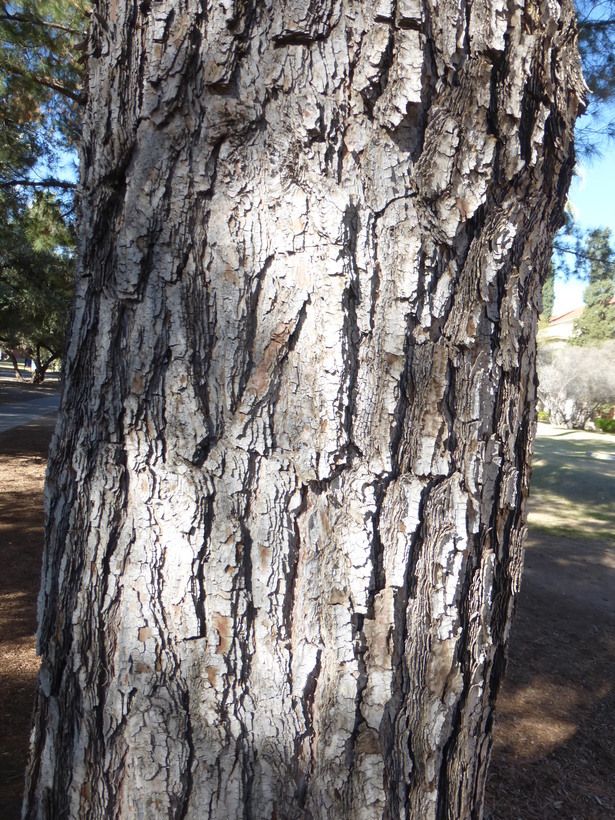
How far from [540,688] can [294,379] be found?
3.62 meters

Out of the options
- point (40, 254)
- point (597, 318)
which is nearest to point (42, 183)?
point (40, 254)

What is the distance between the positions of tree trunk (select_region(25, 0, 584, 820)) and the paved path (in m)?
14.1

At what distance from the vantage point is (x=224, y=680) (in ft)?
3.58

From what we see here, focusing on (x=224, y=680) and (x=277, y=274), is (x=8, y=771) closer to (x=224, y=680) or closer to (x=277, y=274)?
(x=224, y=680)

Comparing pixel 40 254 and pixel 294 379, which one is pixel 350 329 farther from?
pixel 40 254

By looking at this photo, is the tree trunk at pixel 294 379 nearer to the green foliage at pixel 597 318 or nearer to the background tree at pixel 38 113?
the background tree at pixel 38 113

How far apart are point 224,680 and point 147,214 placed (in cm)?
84

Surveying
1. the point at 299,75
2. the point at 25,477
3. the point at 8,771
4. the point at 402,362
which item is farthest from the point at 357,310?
the point at 25,477

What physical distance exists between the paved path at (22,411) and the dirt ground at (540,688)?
9066 millimetres

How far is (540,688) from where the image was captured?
3869 mm

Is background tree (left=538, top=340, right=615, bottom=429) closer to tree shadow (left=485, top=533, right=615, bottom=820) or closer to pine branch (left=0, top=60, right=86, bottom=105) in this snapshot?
tree shadow (left=485, top=533, right=615, bottom=820)

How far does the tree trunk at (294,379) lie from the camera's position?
107 cm

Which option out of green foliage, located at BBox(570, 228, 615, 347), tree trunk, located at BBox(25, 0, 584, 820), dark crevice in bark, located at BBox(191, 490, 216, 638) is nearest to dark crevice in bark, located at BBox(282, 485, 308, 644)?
tree trunk, located at BBox(25, 0, 584, 820)

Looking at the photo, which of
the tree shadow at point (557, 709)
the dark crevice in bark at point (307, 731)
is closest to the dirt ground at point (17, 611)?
the dark crevice in bark at point (307, 731)
